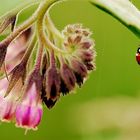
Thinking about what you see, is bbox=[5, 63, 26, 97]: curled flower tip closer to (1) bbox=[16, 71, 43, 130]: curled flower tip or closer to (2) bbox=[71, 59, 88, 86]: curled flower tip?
(1) bbox=[16, 71, 43, 130]: curled flower tip

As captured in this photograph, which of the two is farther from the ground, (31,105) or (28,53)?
(28,53)

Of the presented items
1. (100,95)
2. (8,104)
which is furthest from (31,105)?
(100,95)

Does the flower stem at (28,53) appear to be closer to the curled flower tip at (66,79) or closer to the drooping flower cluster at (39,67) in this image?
the drooping flower cluster at (39,67)

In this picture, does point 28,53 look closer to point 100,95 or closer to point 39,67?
point 39,67

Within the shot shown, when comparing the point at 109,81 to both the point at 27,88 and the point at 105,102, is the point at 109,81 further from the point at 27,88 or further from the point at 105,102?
the point at 27,88

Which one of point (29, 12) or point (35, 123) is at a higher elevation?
point (29, 12)

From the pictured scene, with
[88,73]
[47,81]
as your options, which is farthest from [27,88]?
[88,73]
